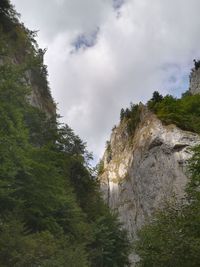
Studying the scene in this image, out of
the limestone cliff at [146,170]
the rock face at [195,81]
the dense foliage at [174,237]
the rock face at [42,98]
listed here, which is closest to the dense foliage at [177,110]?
the limestone cliff at [146,170]

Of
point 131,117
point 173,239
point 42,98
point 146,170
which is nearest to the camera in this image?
point 173,239

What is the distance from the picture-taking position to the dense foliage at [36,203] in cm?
1388

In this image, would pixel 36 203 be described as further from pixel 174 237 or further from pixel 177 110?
pixel 177 110

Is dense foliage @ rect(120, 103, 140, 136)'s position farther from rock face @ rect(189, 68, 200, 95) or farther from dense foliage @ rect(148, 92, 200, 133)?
rock face @ rect(189, 68, 200, 95)

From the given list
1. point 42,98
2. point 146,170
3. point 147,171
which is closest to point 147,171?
point 147,171

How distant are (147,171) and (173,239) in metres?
30.5

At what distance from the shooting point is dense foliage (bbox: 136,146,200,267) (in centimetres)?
1759

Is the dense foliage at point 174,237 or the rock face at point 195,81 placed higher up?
the rock face at point 195,81

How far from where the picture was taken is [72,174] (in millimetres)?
29219

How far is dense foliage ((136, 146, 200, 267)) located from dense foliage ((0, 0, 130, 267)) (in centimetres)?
271

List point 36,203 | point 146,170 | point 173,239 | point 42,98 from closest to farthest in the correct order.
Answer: point 36,203 < point 173,239 < point 42,98 < point 146,170

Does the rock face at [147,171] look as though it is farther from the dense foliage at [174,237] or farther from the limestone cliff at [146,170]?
the dense foliage at [174,237]

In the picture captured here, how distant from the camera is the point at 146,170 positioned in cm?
4875

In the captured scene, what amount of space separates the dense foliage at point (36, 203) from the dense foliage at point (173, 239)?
271 centimetres
